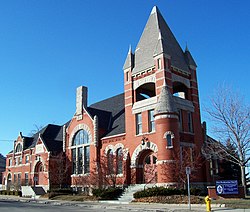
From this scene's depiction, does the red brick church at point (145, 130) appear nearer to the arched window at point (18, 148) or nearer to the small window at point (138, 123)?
the small window at point (138, 123)

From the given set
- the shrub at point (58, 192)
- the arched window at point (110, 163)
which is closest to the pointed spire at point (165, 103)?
the arched window at point (110, 163)

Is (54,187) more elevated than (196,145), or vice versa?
(196,145)

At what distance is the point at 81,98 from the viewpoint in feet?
148

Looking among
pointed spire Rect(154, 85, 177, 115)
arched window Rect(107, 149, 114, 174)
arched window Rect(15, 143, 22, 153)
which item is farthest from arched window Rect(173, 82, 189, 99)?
arched window Rect(15, 143, 22, 153)

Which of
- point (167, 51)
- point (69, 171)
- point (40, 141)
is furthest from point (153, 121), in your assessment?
point (40, 141)

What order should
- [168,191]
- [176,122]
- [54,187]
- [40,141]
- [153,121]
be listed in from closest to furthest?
[168,191], [176,122], [153,121], [54,187], [40,141]

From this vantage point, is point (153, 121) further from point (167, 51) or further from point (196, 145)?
point (167, 51)

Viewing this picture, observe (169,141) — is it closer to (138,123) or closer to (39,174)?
(138,123)

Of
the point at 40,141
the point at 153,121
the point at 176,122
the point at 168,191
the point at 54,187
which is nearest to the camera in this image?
the point at 168,191

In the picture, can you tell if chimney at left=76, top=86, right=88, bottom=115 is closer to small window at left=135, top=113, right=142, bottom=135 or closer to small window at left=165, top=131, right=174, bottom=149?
small window at left=135, top=113, right=142, bottom=135

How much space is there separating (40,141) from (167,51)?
83.7ft

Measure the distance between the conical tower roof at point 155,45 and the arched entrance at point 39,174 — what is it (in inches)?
895

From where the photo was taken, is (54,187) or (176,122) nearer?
(176,122)

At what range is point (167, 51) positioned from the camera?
3562cm
